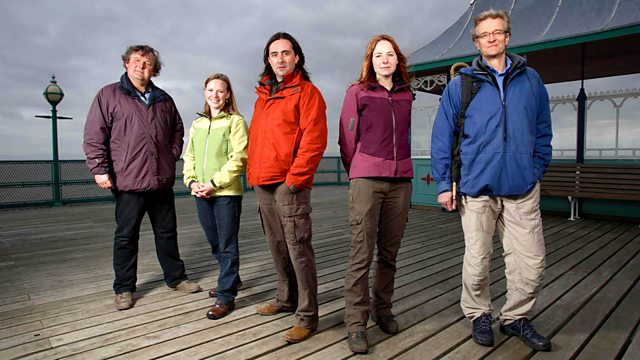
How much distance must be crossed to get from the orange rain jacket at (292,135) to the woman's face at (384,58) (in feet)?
1.23

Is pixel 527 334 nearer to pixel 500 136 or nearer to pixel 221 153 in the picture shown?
pixel 500 136

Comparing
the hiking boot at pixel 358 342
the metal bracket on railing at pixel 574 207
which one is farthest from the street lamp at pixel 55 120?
the metal bracket on railing at pixel 574 207

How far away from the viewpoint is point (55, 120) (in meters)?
9.09

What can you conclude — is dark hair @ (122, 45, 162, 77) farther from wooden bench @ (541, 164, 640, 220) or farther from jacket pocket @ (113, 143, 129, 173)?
wooden bench @ (541, 164, 640, 220)

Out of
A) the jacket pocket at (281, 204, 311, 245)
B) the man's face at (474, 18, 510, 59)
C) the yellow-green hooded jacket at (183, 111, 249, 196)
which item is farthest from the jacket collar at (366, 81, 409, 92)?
the yellow-green hooded jacket at (183, 111, 249, 196)

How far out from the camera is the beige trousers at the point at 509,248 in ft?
7.18

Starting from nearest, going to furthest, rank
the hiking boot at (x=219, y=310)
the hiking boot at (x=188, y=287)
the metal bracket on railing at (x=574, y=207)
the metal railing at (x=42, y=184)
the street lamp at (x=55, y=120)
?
the hiking boot at (x=219, y=310), the hiking boot at (x=188, y=287), the metal bracket on railing at (x=574, y=207), the metal railing at (x=42, y=184), the street lamp at (x=55, y=120)

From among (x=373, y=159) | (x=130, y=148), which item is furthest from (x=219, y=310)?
(x=373, y=159)

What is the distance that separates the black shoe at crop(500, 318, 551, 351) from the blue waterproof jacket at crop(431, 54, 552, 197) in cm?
75

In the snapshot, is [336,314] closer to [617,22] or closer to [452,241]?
[452,241]

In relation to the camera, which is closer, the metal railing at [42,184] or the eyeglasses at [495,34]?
the eyeglasses at [495,34]

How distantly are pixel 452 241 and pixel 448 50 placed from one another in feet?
11.9

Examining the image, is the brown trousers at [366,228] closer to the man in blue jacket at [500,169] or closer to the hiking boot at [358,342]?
the hiking boot at [358,342]

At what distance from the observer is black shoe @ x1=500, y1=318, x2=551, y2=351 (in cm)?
217
